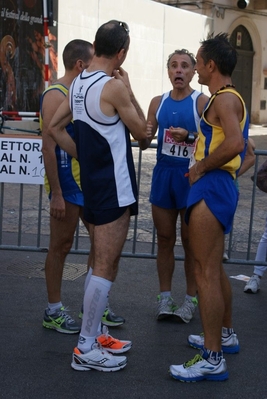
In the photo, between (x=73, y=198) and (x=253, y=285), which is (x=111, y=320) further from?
(x=253, y=285)

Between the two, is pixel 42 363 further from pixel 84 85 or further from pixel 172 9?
pixel 172 9

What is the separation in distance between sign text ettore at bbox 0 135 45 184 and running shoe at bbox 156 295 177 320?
4.99ft

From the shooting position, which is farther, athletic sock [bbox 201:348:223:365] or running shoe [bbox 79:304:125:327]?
running shoe [bbox 79:304:125:327]

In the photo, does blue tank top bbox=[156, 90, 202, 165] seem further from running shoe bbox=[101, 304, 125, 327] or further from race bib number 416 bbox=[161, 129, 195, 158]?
running shoe bbox=[101, 304, 125, 327]

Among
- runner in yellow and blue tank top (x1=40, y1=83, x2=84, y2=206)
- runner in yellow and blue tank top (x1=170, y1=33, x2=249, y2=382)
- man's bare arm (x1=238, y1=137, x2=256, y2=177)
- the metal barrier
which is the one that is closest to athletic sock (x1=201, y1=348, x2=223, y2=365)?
runner in yellow and blue tank top (x1=170, y1=33, x2=249, y2=382)

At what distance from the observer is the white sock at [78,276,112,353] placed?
436cm

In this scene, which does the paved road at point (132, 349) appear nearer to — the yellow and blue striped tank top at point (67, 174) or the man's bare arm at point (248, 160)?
the yellow and blue striped tank top at point (67, 174)

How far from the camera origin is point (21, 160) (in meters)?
6.26

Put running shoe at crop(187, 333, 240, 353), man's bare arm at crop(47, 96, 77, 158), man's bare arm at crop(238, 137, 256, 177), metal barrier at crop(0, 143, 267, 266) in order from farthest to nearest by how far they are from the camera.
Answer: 1. metal barrier at crop(0, 143, 267, 266)
2. man's bare arm at crop(238, 137, 256, 177)
3. running shoe at crop(187, 333, 240, 353)
4. man's bare arm at crop(47, 96, 77, 158)

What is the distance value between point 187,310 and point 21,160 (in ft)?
6.37

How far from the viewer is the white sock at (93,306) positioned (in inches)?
171

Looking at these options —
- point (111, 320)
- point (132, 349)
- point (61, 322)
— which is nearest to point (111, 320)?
point (111, 320)

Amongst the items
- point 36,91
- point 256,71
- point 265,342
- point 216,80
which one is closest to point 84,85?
point 216,80

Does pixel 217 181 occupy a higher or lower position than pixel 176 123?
lower
